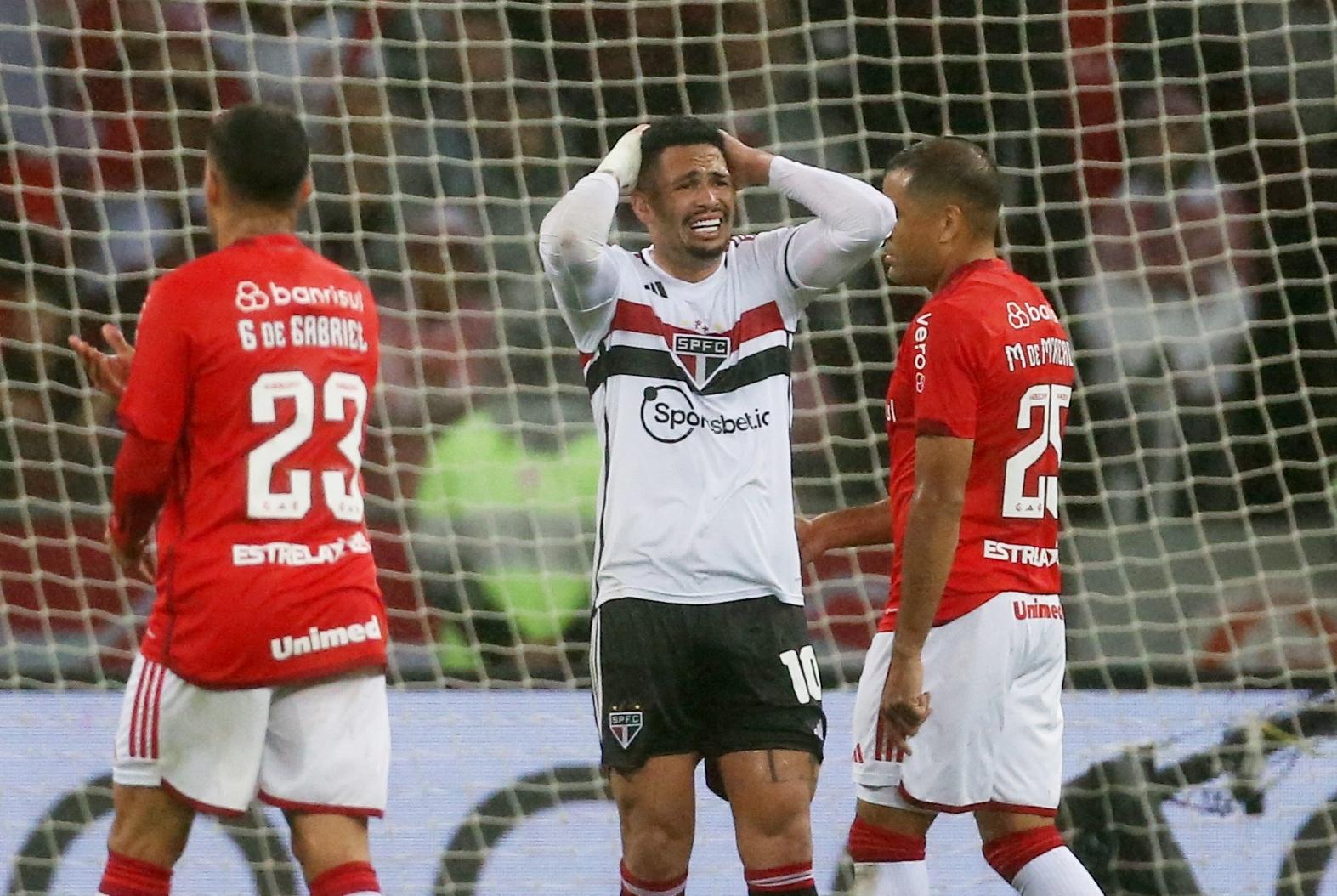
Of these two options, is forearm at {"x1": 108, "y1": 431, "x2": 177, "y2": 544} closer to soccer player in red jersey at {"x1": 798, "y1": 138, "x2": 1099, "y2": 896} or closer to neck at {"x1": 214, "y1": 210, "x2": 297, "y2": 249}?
neck at {"x1": 214, "y1": 210, "x2": 297, "y2": 249}

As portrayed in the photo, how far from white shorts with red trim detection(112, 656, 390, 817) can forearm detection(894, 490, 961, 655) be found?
98cm

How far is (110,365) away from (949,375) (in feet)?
4.56

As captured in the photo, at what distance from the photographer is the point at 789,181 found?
3.43 meters

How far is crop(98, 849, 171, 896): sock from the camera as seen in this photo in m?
2.67

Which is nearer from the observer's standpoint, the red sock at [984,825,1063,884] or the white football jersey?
the white football jersey

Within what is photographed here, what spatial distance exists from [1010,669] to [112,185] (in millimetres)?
4167

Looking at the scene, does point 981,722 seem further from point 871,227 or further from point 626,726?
point 871,227

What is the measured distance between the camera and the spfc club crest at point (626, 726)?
3.19 metres

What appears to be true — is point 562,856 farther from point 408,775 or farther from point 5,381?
point 5,381

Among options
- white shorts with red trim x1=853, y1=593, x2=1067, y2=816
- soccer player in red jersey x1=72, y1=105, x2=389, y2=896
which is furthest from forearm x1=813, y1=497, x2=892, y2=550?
soccer player in red jersey x1=72, y1=105, x2=389, y2=896

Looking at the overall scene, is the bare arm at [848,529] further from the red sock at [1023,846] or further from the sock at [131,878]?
the sock at [131,878]

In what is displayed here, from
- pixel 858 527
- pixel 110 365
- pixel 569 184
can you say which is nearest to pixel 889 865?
pixel 858 527

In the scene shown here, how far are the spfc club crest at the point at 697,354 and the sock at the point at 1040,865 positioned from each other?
1000 mm

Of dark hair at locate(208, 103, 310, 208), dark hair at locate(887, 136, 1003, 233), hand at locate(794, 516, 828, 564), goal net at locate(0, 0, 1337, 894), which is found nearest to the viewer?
dark hair at locate(208, 103, 310, 208)
